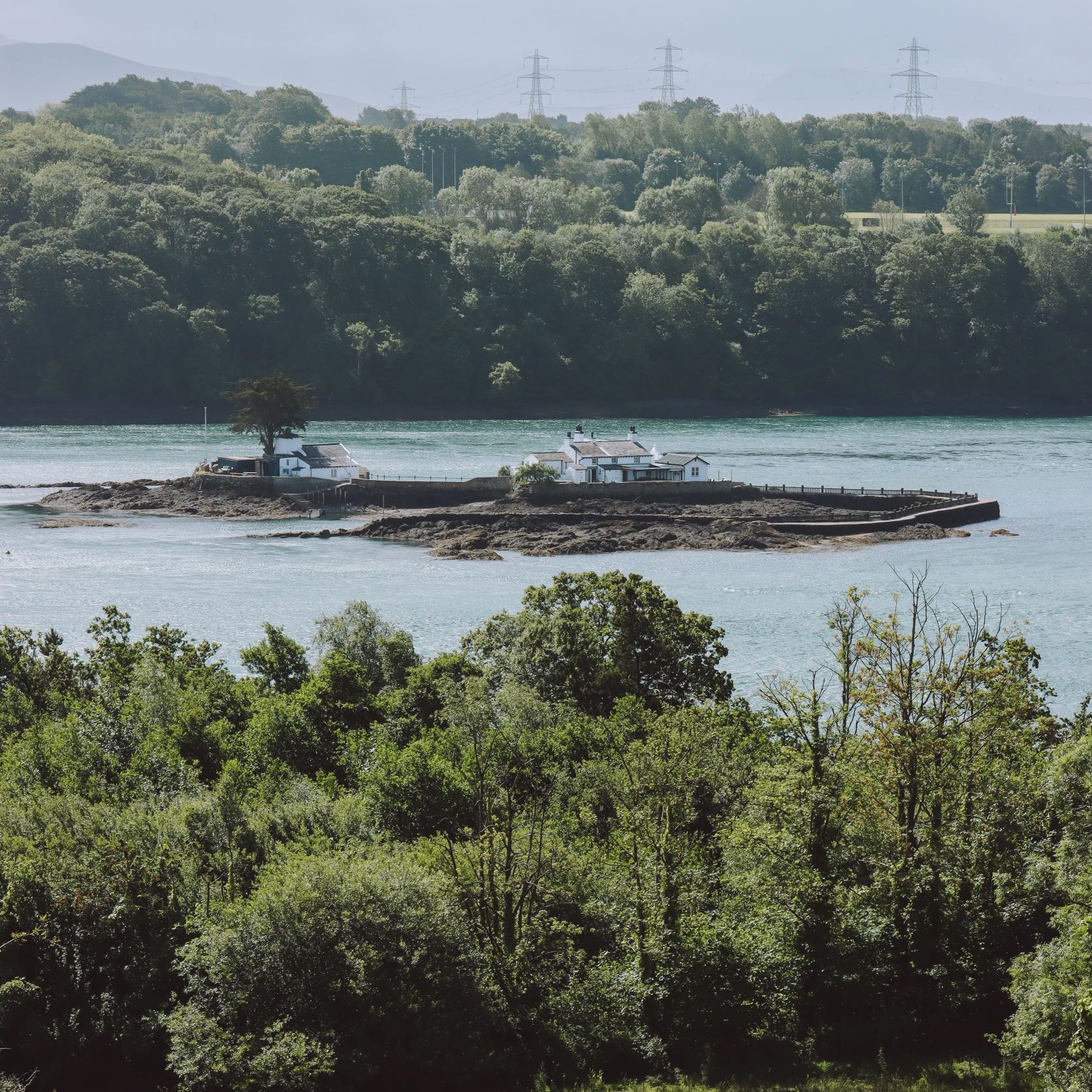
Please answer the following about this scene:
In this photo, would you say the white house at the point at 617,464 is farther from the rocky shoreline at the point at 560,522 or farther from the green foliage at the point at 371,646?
the green foliage at the point at 371,646

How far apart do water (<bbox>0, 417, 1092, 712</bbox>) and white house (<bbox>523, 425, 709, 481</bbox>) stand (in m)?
6.43

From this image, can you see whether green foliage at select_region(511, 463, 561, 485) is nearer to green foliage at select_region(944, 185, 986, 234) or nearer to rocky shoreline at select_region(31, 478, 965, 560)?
rocky shoreline at select_region(31, 478, 965, 560)

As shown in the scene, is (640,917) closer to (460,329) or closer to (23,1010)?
(23,1010)

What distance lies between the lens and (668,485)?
7688 centimetres

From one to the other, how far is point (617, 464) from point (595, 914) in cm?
5875

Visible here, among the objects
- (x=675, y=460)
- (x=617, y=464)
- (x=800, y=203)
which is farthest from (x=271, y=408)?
(x=800, y=203)

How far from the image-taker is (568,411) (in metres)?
133

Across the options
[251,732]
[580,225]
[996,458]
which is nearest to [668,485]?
[996,458]

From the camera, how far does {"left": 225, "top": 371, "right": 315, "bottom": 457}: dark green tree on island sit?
3209 inches

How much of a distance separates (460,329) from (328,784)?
379ft

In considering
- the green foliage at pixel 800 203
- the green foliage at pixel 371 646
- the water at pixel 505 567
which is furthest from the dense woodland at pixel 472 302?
the green foliage at pixel 371 646

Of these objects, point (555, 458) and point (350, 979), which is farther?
point (555, 458)

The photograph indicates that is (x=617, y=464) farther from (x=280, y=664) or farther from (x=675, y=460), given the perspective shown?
(x=280, y=664)

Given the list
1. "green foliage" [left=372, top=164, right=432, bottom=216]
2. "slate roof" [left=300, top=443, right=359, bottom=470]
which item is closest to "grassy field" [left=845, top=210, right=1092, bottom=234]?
"green foliage" [left=372, top=164, right=432, bottom=216]
